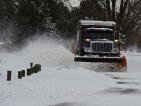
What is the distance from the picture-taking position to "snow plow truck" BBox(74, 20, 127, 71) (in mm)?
18547

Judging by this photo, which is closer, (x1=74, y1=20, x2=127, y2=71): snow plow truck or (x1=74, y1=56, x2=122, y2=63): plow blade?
(x1=74, y1=56, x2=122, y2=63): plow blade

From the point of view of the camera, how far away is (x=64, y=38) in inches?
2061

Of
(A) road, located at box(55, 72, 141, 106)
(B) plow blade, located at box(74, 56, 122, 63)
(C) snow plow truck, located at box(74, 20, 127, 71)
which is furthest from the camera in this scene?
(C) snow plow truck, located at box(74, 20, 127, 71)

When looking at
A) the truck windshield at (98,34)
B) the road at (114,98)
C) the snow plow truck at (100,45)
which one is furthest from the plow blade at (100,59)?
the road at (114,98)

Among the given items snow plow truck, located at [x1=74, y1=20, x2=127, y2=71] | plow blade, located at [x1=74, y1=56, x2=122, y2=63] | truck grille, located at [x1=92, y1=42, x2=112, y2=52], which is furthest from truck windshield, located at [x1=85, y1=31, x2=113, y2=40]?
plow blade, located at [x1=74, y1=56, x2=122, y2=63]

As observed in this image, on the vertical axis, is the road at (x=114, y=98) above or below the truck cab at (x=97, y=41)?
below

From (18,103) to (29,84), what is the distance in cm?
306

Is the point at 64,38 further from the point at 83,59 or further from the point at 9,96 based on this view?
the point at 9,96

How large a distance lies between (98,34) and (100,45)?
1.07 meters

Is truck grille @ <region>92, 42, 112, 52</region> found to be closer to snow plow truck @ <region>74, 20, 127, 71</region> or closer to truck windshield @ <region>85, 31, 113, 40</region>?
snow plow truck @ <region>74, 20, 127, 71</region>

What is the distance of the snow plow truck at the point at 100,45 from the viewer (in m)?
18.5

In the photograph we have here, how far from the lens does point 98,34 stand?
67.0 feet

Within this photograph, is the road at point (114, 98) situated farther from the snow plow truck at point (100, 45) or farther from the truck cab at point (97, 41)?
the truck cab at point (97, 41)

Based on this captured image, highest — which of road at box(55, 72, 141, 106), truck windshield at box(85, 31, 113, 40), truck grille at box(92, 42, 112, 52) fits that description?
truck windshield at box(85, 31, 113, 40)
